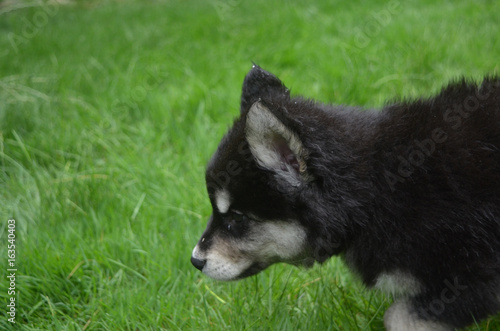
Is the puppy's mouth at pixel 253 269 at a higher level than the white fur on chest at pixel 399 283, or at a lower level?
lower

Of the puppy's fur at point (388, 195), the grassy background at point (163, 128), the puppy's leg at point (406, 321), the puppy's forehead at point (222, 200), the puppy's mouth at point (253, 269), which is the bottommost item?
the grassy background at point (163, 128)

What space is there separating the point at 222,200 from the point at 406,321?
1.14 meters

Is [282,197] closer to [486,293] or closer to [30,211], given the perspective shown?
[486,293]

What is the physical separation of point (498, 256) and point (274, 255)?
1.13 m

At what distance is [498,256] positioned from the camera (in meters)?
2.58

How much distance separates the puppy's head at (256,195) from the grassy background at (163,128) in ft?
1.57

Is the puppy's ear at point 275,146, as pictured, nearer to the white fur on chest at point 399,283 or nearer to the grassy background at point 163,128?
the white fur on chest at point 399,283

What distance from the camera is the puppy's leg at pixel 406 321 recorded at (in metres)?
2.66

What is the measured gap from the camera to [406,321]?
2.70 m

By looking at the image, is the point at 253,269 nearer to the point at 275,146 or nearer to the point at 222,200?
the point at 222,200

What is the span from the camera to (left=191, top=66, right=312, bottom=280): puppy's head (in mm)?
2678

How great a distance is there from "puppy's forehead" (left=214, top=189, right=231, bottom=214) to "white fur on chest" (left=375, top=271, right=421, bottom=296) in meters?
0.89

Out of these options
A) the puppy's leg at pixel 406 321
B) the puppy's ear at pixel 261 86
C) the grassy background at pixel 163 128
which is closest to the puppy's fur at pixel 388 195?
the puppy's leg at pixel 406 321

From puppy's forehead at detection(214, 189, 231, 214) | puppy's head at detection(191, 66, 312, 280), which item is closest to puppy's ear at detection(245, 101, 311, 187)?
puppy's head at detection(191, 66, 312, 280)
